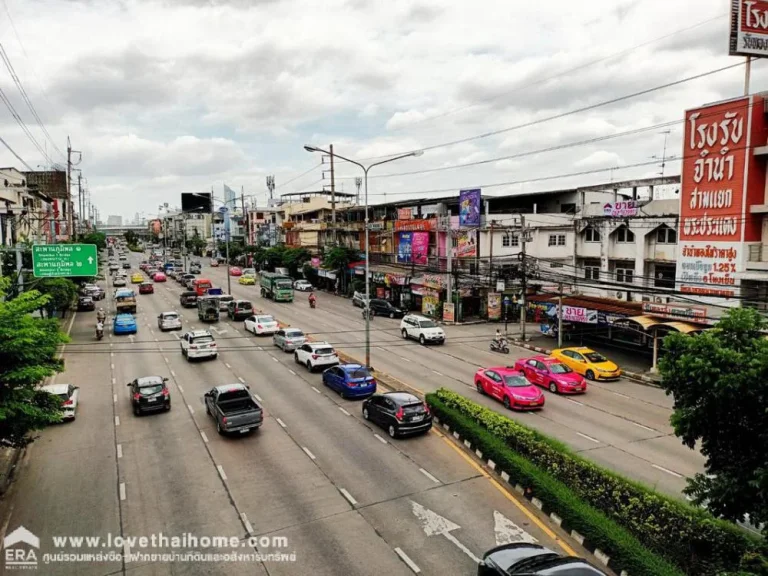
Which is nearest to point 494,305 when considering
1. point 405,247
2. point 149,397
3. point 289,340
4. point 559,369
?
point 405,247

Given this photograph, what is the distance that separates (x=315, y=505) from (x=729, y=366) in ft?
33.7

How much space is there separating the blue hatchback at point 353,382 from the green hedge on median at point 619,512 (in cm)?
825

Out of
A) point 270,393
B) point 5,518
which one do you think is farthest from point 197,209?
point 5,518

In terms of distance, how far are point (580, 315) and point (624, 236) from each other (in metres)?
7.19

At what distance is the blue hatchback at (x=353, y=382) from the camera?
24781 mm

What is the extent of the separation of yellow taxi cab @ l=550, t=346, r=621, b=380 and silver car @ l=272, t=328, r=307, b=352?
609 inches

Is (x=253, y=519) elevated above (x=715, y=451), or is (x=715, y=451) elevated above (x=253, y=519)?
(x=715, y=451)

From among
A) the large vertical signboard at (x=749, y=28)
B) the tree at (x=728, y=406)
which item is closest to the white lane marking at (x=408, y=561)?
the tree at (x=728, y=406)

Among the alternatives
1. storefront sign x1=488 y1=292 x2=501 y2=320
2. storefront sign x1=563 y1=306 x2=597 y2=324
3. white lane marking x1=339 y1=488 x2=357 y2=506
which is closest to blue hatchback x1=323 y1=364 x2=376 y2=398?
white lane marking x1=339 y1=488 x2=357 y2=506

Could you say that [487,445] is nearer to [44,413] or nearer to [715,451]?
[715,451]

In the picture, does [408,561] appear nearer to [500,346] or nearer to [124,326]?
[500,346]

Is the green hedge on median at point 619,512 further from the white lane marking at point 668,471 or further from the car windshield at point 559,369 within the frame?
the car windshield at point 559,369

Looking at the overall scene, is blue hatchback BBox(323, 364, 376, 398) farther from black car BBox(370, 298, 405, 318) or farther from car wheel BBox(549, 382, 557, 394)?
black car BBox(370, 298, 405, 318)

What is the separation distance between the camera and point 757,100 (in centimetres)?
2633
